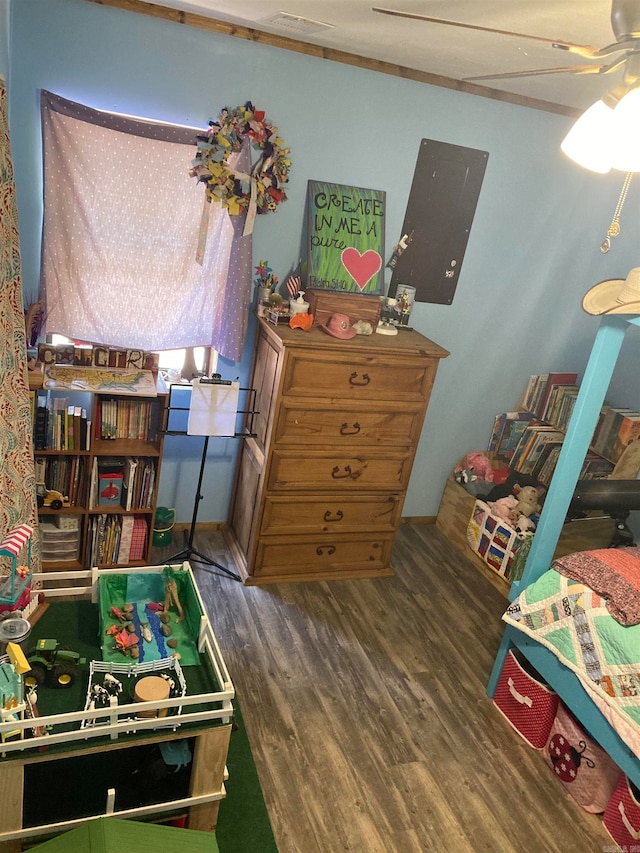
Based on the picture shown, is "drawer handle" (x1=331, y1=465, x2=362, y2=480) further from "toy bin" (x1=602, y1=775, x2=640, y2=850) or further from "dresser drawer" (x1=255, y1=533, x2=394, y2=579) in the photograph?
"toy bin" (x1=602, y1=775, x2=640, y2=850)

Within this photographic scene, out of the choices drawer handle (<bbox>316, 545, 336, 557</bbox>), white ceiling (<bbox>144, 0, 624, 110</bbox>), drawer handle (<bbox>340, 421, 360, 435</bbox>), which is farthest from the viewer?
A: drawer handle (<bbox>316, 545, 336, 557</bbox>)

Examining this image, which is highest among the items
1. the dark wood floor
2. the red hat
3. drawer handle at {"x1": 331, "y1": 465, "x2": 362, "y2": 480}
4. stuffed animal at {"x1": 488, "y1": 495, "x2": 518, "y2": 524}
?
the red hat

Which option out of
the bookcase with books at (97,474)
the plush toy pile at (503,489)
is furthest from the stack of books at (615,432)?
the bookcase with books at (97,474)

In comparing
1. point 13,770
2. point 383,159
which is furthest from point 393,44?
point 13,770

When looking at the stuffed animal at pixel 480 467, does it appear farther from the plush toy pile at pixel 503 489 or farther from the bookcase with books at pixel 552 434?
the bookcase with books at pixel 552 434

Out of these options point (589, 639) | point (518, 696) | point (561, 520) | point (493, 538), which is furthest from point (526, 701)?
point (493, 538)

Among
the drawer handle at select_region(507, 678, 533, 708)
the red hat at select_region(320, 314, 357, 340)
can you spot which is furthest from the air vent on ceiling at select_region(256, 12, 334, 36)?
the drawer handle at select_region(507, 678, 533, 708)

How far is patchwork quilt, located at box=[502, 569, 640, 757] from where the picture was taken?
2.28 meters

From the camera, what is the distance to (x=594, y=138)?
58.5 inches

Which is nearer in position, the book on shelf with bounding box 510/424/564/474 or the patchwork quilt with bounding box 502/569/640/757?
the patchwork quilt with bounding box 502/569/640/757

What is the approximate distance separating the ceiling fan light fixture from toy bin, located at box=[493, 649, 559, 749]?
2.03 m

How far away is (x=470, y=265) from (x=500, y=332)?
1.57 ft

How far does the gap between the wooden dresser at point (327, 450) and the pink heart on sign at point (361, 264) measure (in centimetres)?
36

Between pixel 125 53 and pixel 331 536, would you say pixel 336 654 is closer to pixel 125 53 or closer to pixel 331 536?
pixel 331 536
